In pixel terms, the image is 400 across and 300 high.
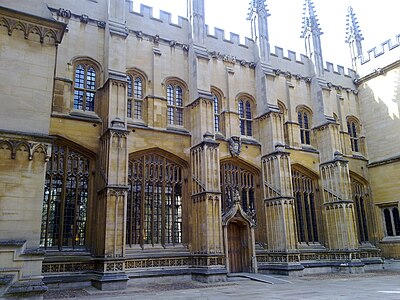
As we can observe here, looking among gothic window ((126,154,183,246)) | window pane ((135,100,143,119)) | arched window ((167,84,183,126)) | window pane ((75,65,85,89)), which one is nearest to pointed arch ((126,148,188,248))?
gothic window ((126,154,183,246))

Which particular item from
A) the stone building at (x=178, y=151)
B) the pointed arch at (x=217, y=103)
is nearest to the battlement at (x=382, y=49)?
the stone building at (x=178, y=151)

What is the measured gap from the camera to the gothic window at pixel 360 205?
23.5m

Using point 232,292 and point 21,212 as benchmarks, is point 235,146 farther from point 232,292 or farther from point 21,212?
point 21,212

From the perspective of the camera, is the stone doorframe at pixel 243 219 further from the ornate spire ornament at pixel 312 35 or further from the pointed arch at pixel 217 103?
the ornate spire ornament at pixel 312 35

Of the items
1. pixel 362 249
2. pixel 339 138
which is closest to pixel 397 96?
pixel 339 138

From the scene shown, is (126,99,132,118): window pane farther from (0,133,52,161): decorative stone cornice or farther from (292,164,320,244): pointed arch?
(292,164,320,244): pointed arch

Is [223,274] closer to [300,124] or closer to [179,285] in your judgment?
[179,285]

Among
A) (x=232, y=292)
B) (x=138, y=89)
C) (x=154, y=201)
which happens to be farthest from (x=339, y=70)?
(x=232, y=292)

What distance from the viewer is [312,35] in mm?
24703

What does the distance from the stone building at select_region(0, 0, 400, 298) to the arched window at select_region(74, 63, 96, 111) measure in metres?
0.06

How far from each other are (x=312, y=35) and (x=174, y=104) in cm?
1176

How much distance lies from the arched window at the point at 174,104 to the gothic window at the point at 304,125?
844 cm

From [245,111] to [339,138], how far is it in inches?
254

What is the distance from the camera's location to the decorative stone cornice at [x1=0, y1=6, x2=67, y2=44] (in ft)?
33.8
